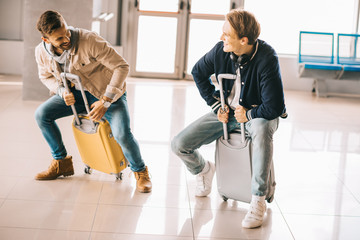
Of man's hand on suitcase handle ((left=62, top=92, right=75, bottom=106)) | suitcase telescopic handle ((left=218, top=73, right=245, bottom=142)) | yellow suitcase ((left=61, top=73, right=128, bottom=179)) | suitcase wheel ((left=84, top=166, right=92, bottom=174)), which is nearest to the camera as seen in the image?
suitcase telescopic handle ((left=218, top=73, right=245, bottom=142))

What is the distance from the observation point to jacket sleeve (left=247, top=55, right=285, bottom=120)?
295cm

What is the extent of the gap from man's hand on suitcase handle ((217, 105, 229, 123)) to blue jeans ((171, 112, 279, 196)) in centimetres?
5

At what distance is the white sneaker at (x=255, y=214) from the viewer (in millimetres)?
3065

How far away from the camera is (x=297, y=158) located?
4.65 m

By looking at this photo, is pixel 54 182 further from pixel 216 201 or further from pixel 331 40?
pixel 331 40

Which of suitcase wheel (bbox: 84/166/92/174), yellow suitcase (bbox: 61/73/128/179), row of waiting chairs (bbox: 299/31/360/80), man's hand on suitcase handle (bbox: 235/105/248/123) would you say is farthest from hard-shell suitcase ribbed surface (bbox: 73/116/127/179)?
row of waiting chairs (bbox: 299/31/360/80)

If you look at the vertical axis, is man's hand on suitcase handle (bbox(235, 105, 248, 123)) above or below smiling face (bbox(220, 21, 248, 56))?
below

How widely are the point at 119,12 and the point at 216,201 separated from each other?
19.2 feet

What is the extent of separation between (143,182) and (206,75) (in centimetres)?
84

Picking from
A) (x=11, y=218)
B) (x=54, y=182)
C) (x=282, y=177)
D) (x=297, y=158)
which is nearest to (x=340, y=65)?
(x=297, y=158)

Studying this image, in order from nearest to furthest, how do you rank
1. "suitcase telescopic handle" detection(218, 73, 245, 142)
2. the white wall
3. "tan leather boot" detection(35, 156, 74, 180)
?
"suitcase telescopic handle" detection(218, 73, 245, 142) < "tan leather boot" detection(35, 156, 74, 180) < the white wall

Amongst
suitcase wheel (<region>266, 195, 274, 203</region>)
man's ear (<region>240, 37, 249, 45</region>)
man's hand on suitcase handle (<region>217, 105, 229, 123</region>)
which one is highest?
man's ear (<region>240, 37, 249, 45</region>)

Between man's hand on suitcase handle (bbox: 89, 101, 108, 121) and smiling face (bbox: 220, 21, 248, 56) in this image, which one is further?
man's hand on suitcase handle (bbox: 89, 101, 108, 121)

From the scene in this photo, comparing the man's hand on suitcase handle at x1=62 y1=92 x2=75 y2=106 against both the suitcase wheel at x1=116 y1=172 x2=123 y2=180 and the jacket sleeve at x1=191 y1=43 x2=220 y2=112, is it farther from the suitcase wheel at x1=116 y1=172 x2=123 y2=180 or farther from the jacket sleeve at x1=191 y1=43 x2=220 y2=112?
the jacket sleeve at x1=191 y1=43 x2=220 y2=112
